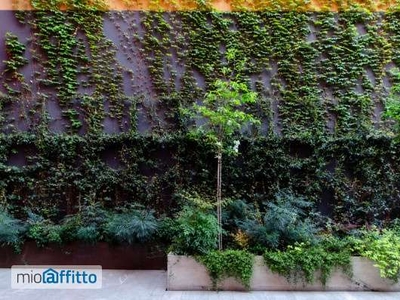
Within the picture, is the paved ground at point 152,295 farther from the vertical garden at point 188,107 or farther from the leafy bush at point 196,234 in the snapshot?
the vertical garden at point 188,107

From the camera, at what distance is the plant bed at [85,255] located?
588 cm

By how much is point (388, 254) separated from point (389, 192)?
240 centimetres

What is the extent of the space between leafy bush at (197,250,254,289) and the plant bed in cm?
138

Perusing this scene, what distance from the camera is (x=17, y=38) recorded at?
7.18 m

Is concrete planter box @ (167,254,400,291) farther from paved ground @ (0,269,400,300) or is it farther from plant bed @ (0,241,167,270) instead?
plant bed @ (0,241,167,270)

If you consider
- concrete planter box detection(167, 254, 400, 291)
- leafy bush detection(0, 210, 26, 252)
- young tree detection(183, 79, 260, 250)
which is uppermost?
young tree detection(183, 79, 260, 250)

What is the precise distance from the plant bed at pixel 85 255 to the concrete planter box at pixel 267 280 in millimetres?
1133

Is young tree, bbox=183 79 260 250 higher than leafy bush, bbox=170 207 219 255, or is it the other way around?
young tree, bbox=183 79 260 250

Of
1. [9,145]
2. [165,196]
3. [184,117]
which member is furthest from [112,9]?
[165,196]

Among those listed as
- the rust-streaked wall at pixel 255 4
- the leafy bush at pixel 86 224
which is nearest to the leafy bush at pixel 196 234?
the leafy bush at pixel 86 224

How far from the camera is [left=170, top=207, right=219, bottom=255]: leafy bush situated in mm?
4914

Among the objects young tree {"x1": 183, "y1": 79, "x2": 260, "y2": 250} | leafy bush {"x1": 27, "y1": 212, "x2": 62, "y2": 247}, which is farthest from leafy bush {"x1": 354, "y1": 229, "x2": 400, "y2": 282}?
leafy bush {"x1": 27, "y1": 212, "x2": 62, "y2": 247}

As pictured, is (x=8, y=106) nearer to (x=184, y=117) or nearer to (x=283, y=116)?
(x=184, y=117)

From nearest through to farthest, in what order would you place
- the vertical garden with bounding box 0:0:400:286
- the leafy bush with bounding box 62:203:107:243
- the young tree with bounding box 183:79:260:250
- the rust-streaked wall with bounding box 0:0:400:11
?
the young tree with bounding box 183:79:260:250, the leafy bush with bounding box 62:203:107:243, the vertical garden with bounding box 0:0:400:286, the rust-streaked wall with bounding box 0:0:400:11
